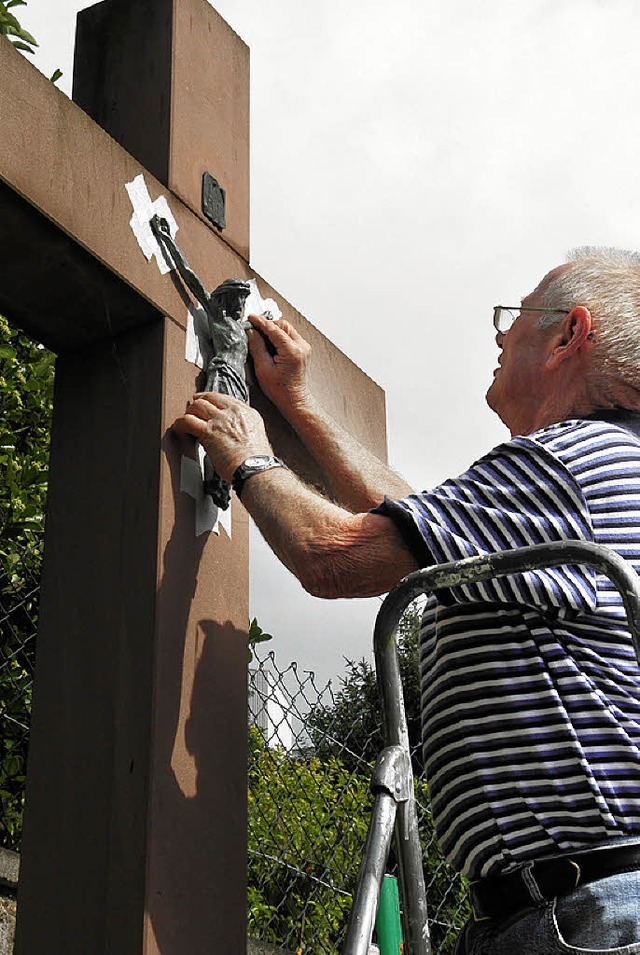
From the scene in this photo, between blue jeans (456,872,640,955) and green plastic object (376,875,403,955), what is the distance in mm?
1254

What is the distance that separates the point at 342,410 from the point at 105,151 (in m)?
1.00

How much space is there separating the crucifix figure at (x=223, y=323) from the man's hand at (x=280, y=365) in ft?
0.33

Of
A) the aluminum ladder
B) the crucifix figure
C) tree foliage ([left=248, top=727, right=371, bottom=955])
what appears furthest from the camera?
tree foliage ([left=248, top=727, right=371, bottom=955])

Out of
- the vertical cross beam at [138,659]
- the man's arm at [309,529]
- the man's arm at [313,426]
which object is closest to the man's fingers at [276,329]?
the man's arm at [313,426]

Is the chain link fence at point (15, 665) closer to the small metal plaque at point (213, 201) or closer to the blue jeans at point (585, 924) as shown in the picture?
the small metal plaque at point (213, 201)

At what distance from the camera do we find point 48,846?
184cm

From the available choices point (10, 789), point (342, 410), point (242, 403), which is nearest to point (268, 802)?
point (10, 789)

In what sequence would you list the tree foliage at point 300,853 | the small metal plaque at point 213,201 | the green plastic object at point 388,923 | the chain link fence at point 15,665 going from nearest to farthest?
the small metal plaque at point 213,201, the green plastic object at point 388,923, the chain link fence at point 15,665, the tree foliage at point 300,853

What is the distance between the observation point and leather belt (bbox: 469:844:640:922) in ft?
5.37

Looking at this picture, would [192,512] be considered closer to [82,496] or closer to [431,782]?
[82,496]

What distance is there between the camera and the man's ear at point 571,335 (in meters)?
2.30

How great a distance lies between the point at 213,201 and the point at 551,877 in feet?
4.76

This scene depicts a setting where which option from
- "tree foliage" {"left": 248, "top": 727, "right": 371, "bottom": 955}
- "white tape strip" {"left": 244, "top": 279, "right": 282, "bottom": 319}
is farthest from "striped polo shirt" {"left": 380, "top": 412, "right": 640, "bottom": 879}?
"tree foliage" {"left": 248, "top": 727, "right": 371, "bottom": 955}

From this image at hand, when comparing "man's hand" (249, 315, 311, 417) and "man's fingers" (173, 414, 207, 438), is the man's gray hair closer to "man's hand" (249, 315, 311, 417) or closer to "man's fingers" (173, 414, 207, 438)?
"man's hand" (249, 315, 311, 417)
